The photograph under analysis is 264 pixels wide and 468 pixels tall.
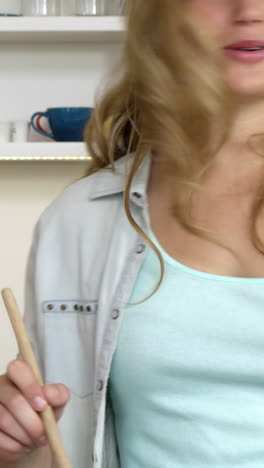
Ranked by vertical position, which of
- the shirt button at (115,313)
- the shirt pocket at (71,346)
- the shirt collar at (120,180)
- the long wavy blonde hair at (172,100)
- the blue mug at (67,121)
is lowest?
the blue mug at (67,121)

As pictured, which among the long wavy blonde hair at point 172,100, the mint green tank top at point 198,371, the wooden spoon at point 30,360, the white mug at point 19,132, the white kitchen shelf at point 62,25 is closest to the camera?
the wooden spoon at point 30,360

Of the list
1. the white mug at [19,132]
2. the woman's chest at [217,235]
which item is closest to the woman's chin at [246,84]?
the woman's chest at [217,235]

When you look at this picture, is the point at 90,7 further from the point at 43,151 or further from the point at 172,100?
the point at 172,100

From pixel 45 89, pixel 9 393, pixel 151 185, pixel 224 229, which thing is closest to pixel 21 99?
pixel 45 89

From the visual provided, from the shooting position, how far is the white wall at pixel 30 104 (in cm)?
210

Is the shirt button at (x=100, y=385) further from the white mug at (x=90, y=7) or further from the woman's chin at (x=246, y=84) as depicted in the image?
the white mug at (x=90, y=7)

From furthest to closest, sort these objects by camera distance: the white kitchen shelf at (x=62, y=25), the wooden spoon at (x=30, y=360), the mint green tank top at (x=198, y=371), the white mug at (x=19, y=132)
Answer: the white mug at (x=19, y=132) < the white kitchen shelf at (x=62, y=25) < the mint green tank top at (x=198, y=371) < the wooden spoon at (x=30, y=360)

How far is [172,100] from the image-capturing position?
1023mm

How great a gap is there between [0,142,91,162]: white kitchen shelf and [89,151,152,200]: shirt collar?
84 cm

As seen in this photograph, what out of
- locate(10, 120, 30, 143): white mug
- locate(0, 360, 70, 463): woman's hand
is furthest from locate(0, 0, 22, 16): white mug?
locate(0, 360, 70, 463): woman's hand

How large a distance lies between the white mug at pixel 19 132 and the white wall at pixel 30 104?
0.11 meters

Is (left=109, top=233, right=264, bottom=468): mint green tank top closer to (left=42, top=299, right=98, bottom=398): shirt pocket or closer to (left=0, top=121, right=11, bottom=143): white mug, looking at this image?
(left=42, top=299, right=98, bottom=398): shirt pocket

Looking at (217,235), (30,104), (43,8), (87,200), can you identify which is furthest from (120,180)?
(30,104)

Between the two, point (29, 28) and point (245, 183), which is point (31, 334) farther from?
point (29, 28)
